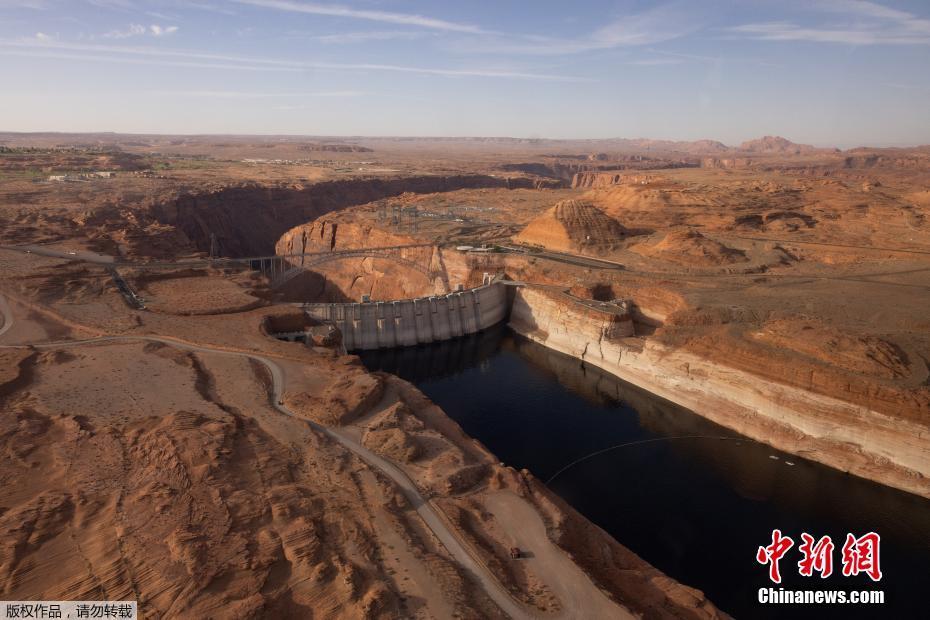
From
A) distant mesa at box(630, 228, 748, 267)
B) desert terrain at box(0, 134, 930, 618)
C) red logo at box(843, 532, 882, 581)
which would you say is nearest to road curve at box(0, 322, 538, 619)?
desert terrain at box(0, 134, 930, 618)

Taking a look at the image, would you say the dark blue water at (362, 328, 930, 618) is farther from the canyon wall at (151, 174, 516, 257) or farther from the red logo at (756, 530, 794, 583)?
the canyon wall at (151, 174, 516, 257)

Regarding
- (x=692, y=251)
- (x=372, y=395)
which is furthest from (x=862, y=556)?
(x=692, y=251)

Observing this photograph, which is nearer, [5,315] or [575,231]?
[5,315]

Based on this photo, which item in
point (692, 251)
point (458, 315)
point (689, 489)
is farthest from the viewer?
point (692, 251)

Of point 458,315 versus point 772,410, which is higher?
point 772,410

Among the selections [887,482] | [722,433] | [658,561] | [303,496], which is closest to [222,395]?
[303,496]

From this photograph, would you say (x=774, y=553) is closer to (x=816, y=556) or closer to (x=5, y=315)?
(x=816, y=556)

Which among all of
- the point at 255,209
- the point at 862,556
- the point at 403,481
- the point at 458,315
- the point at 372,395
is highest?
the point at 255,209
